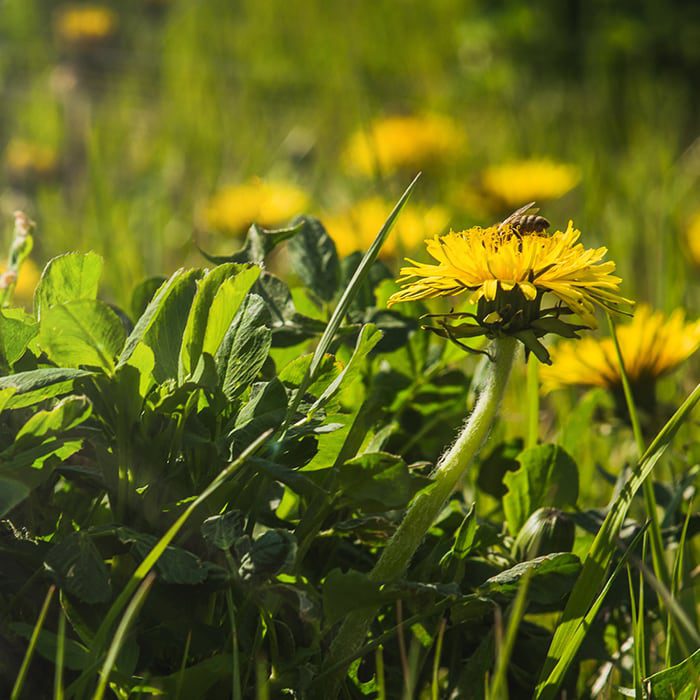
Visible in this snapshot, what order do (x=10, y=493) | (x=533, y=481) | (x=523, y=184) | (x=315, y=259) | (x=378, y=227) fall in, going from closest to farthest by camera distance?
1. (x=10, y=493)
2. (x=533, y=481)
3. (x=315, y=259)
4. (x=378, y=227)
5. (x=523, y=184)

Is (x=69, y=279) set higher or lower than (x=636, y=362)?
higher

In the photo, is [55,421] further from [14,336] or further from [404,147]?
[404,147]

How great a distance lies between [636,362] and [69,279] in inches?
23.7

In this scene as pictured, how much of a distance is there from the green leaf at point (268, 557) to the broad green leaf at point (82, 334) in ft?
0.54

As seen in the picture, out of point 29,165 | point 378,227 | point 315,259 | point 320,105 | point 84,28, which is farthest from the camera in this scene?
point 320,105

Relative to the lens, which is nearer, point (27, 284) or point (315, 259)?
point (315, 259)

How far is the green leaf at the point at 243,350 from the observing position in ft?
2.35

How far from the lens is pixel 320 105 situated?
346cm

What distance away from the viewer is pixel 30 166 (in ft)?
7.86

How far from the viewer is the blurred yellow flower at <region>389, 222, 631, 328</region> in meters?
0.70

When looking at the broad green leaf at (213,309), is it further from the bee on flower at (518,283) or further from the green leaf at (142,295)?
the green leaf at (142,295)

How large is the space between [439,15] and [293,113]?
48.4 inches

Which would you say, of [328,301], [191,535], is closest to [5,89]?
[328,301]

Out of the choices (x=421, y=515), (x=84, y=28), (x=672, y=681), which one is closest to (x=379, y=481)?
(x=421, y=515)
